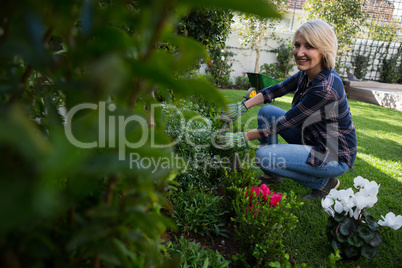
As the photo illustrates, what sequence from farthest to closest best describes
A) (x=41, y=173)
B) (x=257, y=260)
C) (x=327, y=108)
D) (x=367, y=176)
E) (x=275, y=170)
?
(x=367, y=176), (x=275, y=170), (x=327, y=108), (x=257, y=260), (x=41, y=173)

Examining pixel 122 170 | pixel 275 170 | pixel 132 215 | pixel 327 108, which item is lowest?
pixel 275 170

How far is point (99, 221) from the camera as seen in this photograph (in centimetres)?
38

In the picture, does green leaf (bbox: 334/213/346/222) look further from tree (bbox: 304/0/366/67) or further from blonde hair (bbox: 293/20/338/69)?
tree (bbox: 304/0/366/67)

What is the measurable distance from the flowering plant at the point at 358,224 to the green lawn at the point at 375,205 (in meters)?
0.12

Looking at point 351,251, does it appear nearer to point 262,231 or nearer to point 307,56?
point 262,231

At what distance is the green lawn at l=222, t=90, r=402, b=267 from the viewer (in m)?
1.62

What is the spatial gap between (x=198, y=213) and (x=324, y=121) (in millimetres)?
1209

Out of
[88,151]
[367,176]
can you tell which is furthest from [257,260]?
[367,176]

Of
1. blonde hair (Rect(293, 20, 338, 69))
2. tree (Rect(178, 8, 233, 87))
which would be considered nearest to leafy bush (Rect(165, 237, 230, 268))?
blonde hair (Rect(293, 20, 338, 69))

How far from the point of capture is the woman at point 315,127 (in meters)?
2.08

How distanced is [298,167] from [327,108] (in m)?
0.50

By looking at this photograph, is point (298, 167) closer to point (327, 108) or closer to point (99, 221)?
point (327, 108)

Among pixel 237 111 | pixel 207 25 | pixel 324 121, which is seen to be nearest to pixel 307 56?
pixel 324 121

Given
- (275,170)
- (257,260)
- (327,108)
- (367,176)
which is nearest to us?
(257,260)
